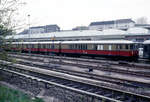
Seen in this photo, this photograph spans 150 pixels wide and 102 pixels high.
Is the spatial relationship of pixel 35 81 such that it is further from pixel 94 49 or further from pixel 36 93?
pixel 94 49

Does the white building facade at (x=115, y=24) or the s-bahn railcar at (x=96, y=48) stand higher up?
the white building facade at (x=115, y=24)

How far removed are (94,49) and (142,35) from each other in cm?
1435

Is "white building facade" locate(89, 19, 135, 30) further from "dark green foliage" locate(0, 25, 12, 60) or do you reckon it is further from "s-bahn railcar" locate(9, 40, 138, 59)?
"dark green foliage" locate(0, 25, 12, 60)

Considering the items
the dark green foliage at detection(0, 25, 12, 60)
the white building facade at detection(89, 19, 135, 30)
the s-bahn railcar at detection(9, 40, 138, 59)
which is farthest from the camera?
the white building facade at detection(89, 19, 135, 30)

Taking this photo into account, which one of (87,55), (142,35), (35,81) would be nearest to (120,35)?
(142,35)

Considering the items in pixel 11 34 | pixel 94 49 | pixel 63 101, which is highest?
pixel 11 34

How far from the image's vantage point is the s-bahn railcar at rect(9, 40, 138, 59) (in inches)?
806

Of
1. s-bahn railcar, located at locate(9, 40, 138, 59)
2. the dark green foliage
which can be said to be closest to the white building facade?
s-bahn railcar, located at locate(9, 40, 138, 59)

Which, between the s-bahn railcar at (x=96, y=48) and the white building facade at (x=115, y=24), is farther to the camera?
the white building facade at (x=115, y=24)

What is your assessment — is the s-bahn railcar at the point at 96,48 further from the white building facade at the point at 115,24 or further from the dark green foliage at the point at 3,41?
the white building facade at the point at 115,24

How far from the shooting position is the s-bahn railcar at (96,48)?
67.2 feet

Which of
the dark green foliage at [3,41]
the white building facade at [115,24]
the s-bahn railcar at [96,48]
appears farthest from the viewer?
the white building facade at [115,24]

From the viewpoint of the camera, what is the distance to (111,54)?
71.0 feet

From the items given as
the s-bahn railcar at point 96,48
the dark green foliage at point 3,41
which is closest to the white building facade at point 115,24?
the s-bahn railcar at point 96,48
